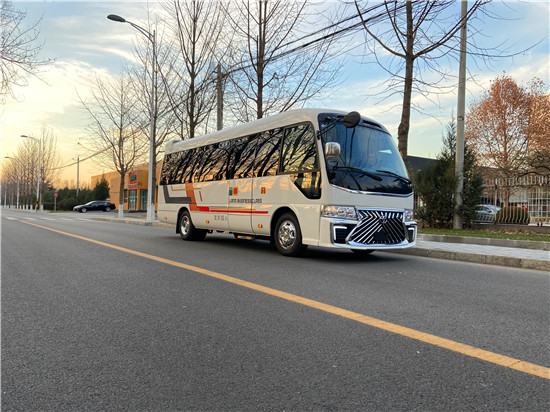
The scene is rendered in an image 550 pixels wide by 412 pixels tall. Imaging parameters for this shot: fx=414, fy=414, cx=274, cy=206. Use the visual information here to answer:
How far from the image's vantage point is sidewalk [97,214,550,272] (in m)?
7.71

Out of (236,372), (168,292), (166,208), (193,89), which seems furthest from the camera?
(193,89)

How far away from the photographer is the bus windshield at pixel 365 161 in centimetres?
758

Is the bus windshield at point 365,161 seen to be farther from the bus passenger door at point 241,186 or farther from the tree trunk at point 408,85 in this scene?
the tree trunk at point 408,85

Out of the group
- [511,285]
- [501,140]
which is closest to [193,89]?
[511,285]

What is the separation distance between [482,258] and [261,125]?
5.50 m

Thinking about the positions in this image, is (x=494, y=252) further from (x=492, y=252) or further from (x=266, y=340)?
(x=266, y=340)

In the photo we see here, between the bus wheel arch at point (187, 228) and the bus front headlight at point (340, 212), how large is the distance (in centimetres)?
534

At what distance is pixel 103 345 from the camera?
10.3ft

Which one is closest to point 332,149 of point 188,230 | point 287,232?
point 287,232

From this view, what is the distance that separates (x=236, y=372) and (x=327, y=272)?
156 inches

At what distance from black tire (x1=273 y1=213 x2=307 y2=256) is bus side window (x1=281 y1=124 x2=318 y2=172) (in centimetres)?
101

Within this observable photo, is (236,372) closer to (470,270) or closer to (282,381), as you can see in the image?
(282,381)

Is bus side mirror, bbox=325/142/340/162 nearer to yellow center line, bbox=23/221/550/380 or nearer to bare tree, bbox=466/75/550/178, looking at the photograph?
yellow center line, bbox=23/221/550/380

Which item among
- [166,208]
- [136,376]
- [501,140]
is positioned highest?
[501,140]
